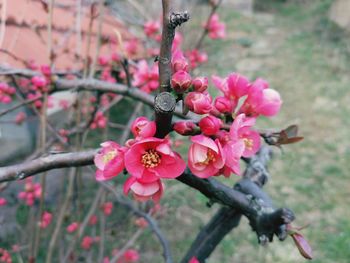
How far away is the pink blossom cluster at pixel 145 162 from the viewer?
781 millimetres

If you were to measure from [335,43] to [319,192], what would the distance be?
3.57 meters

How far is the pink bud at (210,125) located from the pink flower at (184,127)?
0.02 meters

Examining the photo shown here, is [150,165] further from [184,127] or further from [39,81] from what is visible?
[39,81]

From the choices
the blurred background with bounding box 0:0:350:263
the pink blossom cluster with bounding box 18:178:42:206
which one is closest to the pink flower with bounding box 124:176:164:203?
the blurred background with bounding box 0:0:350:263

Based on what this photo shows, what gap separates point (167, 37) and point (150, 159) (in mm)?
204

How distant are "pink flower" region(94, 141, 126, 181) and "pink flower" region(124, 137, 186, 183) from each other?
0.10 feet

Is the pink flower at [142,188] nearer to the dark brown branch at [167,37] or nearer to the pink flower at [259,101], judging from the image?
the dark brown branch at [167,37]

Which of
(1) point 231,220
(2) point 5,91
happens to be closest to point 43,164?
(1) point 231,220

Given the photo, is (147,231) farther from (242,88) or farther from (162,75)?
(162,75)

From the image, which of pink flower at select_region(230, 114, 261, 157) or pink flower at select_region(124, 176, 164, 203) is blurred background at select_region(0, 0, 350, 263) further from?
pink flower at select_region(124, 176, 164, 203)

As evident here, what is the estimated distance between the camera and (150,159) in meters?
0.80

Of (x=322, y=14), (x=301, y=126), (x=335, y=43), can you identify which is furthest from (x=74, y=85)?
(x=322, y=14)

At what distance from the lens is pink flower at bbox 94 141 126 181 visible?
81 cm

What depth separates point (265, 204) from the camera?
108cm
